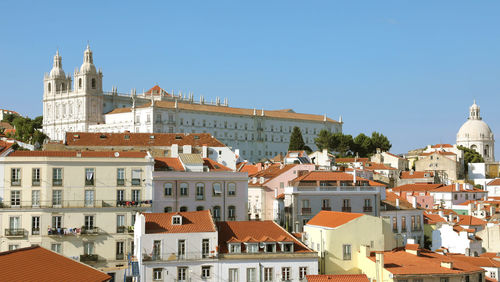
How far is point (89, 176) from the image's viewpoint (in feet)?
173

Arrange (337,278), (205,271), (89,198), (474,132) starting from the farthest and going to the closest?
(474,132) < (89,198) < (205,271) < (337,278)

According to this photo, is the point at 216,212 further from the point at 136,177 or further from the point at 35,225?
the point at 35,225

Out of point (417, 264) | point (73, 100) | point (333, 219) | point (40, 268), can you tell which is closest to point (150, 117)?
point (73, 100)

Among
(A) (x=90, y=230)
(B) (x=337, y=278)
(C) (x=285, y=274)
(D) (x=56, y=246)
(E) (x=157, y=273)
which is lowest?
(C) (x=285, y=274)

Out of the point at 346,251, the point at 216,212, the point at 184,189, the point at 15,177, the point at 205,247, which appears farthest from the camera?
the point at 216,212

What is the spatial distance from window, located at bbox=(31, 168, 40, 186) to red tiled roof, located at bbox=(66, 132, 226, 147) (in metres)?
33.1

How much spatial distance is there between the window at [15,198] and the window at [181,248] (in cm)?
1584

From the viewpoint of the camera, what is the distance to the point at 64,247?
50.3 m

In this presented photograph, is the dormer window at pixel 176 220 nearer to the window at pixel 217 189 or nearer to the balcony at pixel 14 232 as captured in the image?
the window at pixel 217 189

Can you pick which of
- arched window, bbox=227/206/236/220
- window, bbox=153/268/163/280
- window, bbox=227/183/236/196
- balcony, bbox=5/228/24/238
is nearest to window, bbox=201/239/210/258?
window, bbox=153/268/163/280

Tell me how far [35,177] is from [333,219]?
23.1 meters

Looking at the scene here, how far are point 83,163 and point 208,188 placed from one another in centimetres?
1030

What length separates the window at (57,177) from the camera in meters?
52.0

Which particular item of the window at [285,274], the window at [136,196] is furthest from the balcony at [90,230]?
the window at [285,274]
